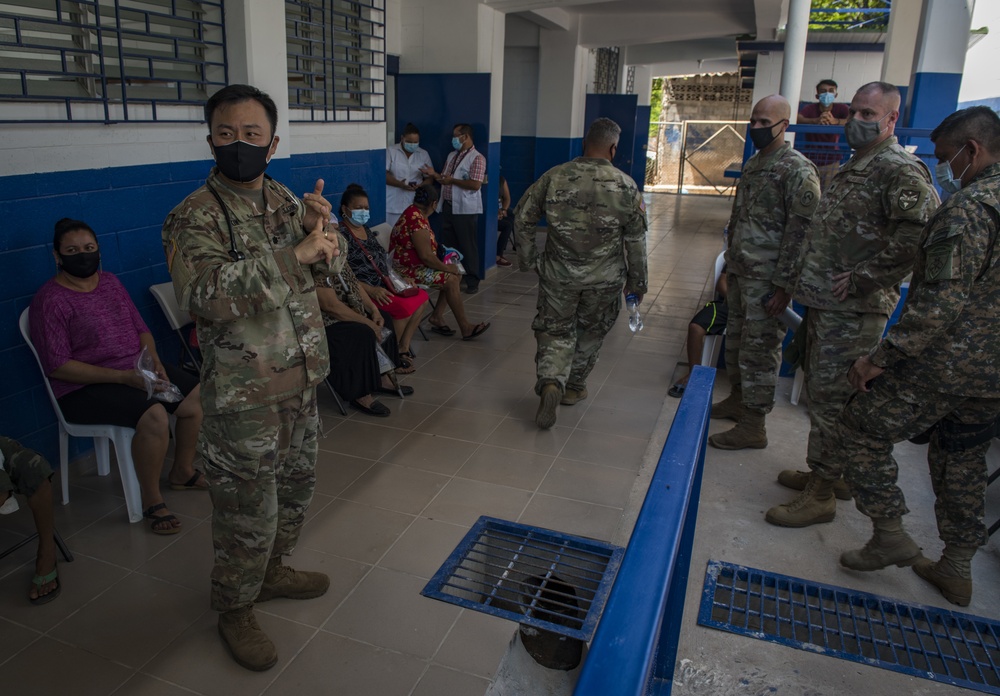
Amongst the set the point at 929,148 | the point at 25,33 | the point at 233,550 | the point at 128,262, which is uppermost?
the point at 25,33

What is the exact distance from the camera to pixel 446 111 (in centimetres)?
778

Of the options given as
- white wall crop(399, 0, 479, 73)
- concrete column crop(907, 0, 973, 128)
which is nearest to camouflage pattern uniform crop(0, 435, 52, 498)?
white wall crop(399, 0, 479, 73)

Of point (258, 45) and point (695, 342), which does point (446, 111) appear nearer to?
point (258, 45)

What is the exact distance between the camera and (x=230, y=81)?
14.8 feet

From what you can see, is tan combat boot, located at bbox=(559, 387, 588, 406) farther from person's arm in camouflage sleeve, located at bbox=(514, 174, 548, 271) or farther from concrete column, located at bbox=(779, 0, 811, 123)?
concrete column, located at bbox=(779, 0, 811, 123)

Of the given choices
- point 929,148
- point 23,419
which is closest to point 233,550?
point 23,419

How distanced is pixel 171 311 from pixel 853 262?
3410 mm

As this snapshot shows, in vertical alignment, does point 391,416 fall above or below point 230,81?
below

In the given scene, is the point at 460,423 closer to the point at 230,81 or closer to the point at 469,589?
the point at 230,81

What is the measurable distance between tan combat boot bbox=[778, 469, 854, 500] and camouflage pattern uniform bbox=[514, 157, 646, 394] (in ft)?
4.38

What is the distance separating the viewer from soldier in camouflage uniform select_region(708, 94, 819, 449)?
383 centimetres

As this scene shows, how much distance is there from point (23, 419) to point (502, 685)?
2968 mm

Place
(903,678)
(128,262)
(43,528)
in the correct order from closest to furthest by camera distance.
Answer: (903,678) < (43,528) < (128,262)

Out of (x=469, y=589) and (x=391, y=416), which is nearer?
(x=469, y=589)
